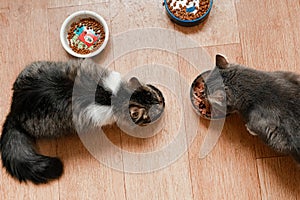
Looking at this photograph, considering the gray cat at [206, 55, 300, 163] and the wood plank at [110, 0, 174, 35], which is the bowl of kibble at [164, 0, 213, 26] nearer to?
the wood plank at [110, 0, 174, 35]

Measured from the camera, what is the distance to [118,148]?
2086mm

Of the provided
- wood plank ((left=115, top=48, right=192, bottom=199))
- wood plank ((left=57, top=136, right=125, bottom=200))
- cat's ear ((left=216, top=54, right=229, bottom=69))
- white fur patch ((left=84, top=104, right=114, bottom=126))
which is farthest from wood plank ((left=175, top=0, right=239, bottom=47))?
wood plank ((left=57, top=136, right=125, bottom=200))

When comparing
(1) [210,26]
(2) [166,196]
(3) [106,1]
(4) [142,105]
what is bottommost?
(2) [166,196]

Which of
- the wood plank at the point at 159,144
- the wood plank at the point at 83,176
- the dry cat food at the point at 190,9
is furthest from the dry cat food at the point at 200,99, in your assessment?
the wood plank at the point at 83,176

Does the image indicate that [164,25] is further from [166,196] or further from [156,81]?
[166,196]

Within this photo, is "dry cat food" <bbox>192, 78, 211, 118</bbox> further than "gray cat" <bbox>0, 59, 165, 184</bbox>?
Yes

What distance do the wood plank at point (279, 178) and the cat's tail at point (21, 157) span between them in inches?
40.9

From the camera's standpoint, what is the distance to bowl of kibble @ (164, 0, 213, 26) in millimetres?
2123

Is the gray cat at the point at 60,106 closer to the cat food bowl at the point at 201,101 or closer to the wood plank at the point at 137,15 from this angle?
the cat food bowl at the point at 201,101

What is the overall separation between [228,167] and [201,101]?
1.17 feet

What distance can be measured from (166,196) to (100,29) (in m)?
0.91

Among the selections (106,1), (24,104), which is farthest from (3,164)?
(106,1)

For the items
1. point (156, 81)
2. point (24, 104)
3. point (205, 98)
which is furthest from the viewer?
point (156, 81)

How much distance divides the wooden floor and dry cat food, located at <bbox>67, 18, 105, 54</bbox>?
0.22 ft
